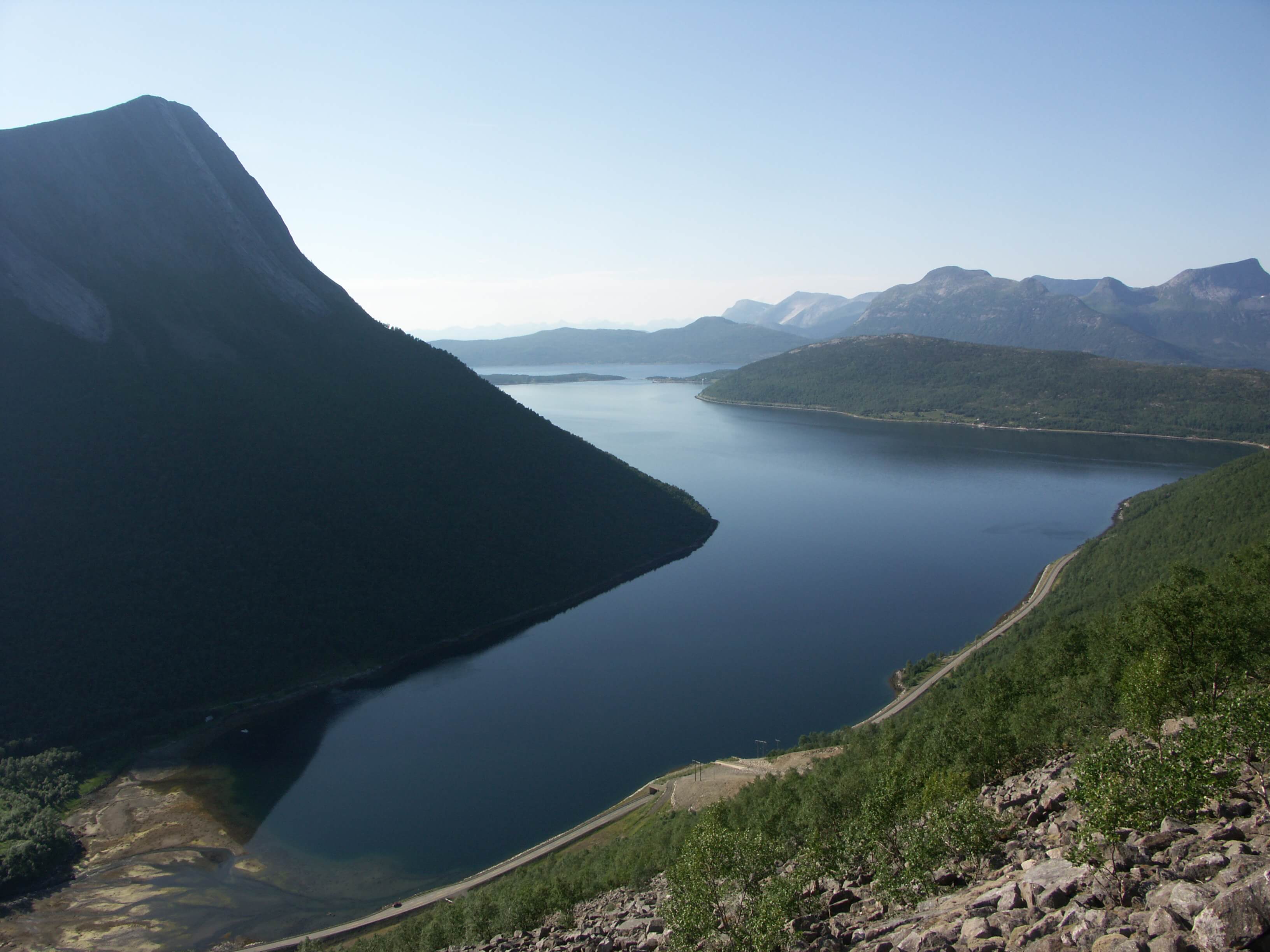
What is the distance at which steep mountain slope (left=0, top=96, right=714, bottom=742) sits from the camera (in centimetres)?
4991

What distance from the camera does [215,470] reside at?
200 feet

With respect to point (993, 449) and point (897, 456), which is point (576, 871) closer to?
point (897, 456)

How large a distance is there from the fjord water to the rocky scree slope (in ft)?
71.6

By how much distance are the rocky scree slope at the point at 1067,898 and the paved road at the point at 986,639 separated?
77.5 feet

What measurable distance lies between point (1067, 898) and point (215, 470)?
210ft

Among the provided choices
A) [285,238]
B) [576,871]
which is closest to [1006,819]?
[576,871]

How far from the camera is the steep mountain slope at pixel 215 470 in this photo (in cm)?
4991

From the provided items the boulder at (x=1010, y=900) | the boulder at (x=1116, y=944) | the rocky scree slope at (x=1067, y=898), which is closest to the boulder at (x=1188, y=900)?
the rocky scree slope at (x=1067, y=898)

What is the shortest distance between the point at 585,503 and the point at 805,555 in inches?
926

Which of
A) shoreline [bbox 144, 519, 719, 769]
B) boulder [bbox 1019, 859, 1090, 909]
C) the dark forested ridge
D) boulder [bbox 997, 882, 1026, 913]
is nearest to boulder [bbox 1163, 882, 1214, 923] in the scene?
boulder [bbox 1019, 859, 1090, 909]

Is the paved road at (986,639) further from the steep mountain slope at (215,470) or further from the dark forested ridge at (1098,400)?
the dark forested ridge at (1098,400)

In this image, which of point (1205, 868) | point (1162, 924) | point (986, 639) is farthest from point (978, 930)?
point (986, 639)

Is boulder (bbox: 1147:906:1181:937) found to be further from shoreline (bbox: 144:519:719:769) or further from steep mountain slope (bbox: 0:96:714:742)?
steep mountain slope (bbox: 0:96:714:742)

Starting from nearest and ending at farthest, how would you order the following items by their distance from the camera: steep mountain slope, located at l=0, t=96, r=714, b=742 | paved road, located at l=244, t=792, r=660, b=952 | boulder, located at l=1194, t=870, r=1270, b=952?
boulder, located at l=1194, t=870, r=1270, b=952
paved road, located at l=244, t=792, r=660, b=952
steep mountain slope, located at l=0, t=96, r=714, b=742
